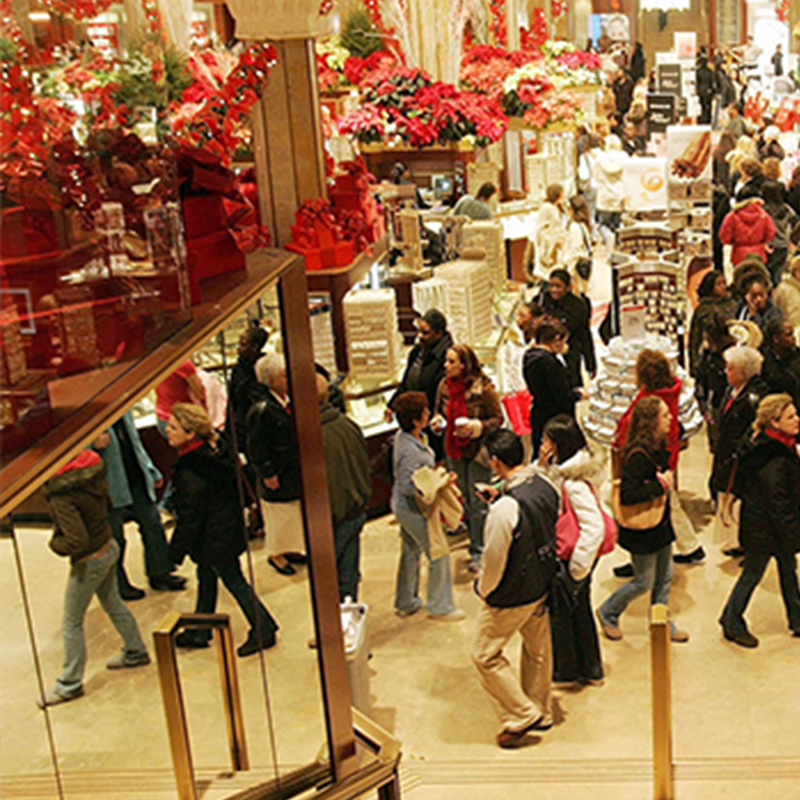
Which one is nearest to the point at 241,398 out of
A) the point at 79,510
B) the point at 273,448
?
the point at 273,448

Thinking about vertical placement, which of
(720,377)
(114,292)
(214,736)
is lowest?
(720,377)

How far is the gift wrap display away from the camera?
6.58 metres

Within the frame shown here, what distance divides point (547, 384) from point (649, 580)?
152 centimetres

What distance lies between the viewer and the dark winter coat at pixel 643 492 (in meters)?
5.15

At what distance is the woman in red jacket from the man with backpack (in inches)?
212

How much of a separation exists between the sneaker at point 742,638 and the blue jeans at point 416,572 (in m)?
1.32

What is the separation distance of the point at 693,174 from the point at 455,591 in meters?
5.98

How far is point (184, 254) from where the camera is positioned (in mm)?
1793

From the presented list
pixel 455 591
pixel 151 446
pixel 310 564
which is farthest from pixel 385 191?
pixel 151 446

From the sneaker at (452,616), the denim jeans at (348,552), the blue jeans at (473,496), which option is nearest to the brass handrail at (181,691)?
the denim jeans at (348,552)

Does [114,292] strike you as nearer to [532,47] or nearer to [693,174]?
[693,174]

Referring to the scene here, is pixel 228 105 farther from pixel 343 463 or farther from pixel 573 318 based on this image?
pixel 573 318

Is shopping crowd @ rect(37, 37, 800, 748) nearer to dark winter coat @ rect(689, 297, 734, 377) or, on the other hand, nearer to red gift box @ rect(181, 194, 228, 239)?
dark winter coat @ rect(689, 297, 734, 377)

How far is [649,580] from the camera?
5387 mm
